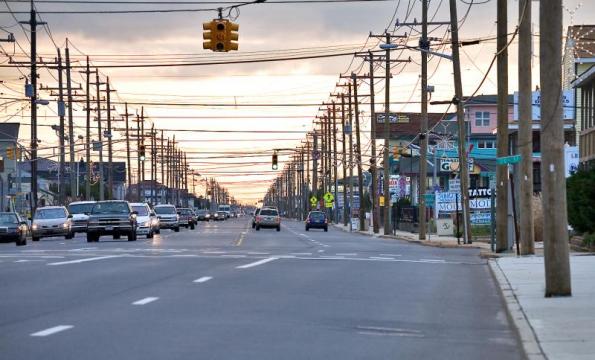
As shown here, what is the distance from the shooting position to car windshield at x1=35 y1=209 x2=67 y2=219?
5728cm

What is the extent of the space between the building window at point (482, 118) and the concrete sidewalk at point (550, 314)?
3643 inches

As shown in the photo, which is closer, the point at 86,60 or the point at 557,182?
the point at 557,182

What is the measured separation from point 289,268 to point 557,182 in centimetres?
1014

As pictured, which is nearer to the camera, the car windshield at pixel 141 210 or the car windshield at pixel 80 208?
the car windshield at pixel 141 210

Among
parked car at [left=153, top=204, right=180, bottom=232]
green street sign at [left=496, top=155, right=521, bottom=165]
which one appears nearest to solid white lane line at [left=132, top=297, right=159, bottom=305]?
green street sign at [left=496, top=155, right=521, bottom=165]

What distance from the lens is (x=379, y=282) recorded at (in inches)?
877

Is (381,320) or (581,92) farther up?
(581,92)

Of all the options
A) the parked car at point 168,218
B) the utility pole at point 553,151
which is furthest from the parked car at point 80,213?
the utility pole at point 553,151

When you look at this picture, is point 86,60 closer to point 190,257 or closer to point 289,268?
point 190,257

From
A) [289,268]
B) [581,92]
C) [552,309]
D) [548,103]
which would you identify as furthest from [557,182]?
[581,92]

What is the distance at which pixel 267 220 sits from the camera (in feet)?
274

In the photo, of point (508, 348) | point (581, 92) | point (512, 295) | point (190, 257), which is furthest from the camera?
point (581, 92)

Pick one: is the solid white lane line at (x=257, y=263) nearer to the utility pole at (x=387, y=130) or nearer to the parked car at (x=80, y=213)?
the parked car at (x=80, y=213)

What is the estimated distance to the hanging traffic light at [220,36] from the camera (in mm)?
31000
